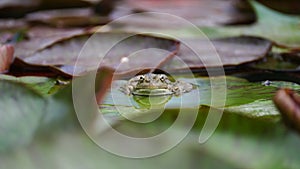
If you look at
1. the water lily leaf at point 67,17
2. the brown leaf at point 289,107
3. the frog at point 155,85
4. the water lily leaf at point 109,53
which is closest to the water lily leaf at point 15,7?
the water lily leaf at point 67,17

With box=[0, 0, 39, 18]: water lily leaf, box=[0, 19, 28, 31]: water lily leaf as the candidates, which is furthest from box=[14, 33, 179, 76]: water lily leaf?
box=[0, 0, 39, 18]: water lily leaf

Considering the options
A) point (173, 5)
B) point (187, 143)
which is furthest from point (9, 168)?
point (173, 5)

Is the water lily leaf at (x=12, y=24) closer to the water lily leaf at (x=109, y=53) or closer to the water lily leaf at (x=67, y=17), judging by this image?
the water lily leaf at (x=67, y=17)

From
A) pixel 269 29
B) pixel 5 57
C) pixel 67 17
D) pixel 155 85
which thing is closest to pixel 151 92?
pixel 155 85

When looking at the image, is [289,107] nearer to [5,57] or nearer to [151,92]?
[151,92]

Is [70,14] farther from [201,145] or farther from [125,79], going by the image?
[201,145]

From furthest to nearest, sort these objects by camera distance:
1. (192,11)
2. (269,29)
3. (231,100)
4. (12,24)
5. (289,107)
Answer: (192,11) < (12,24) < (269,29) < (231,100) < (289,107)
